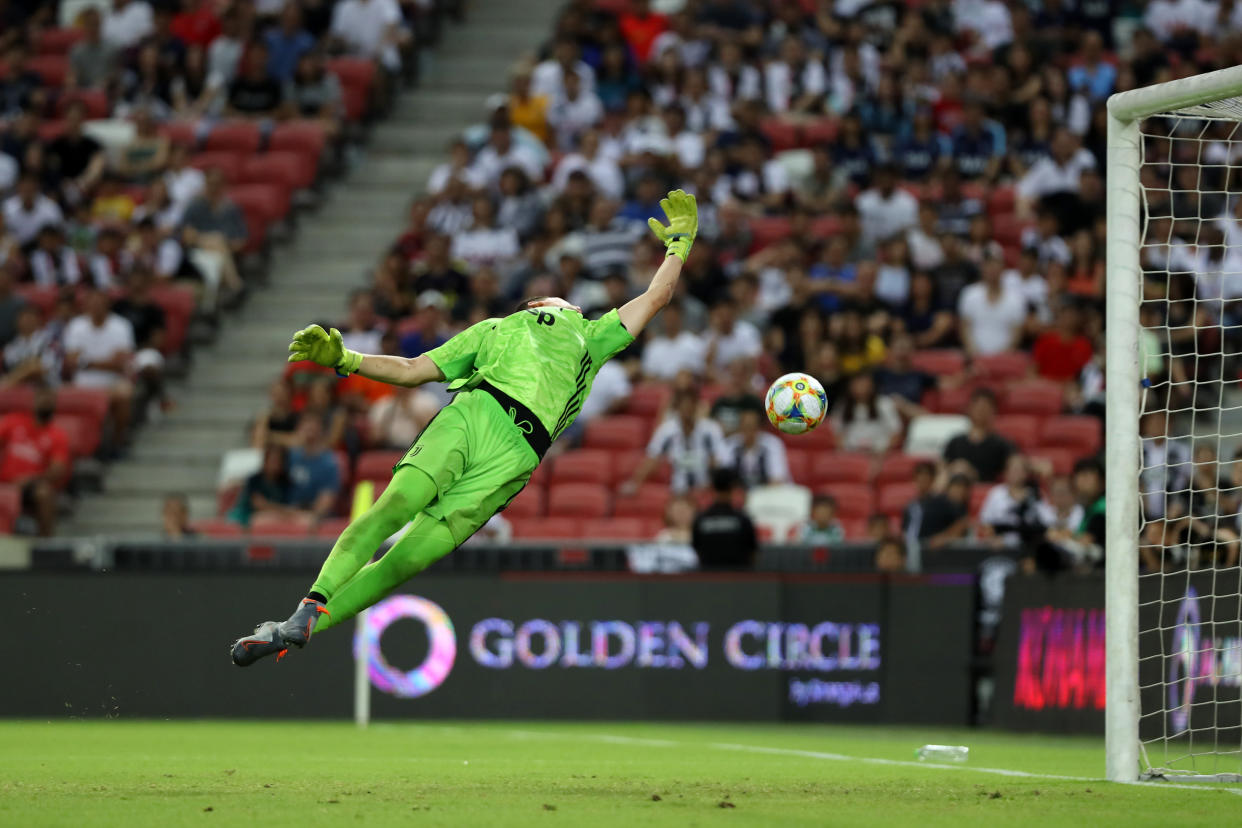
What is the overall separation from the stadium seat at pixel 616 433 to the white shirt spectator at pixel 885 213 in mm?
3651

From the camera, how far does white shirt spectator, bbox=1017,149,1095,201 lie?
20.7 metres

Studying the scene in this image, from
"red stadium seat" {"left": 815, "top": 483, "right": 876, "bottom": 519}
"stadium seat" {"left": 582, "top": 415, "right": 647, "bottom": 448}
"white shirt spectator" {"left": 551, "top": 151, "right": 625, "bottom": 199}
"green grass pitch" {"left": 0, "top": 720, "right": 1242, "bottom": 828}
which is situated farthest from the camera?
"white shirt spectator" {"left": 551, "top": 151, "right": 625, "bottom": 199}

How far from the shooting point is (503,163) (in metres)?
22.0

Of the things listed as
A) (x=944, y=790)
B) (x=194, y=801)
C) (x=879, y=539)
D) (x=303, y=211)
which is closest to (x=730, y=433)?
(x=879, y=539)

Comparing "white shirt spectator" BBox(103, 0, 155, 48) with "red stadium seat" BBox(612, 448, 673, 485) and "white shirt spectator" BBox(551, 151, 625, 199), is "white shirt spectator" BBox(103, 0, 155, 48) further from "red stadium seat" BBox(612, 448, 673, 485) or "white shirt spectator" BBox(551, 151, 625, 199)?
"red stadium seat" BBox(612, 448, 673, 485)

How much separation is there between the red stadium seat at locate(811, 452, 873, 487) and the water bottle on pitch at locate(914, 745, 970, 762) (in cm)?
613

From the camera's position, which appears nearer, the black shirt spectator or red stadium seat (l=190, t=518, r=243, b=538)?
the black shirt spectator

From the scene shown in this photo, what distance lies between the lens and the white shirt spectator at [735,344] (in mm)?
19391

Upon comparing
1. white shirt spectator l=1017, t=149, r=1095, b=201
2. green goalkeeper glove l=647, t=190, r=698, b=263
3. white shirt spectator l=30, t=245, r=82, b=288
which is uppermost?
white shirt spectator l=1017, t=149, r=1095, b=201

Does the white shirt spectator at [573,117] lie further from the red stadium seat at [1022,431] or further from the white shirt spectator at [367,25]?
the red stadium seat at [1022,431]

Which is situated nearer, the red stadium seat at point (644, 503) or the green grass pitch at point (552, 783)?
the green grass pitch at point (552, 783)

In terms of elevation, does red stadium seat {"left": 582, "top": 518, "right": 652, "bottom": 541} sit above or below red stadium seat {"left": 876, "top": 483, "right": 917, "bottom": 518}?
below

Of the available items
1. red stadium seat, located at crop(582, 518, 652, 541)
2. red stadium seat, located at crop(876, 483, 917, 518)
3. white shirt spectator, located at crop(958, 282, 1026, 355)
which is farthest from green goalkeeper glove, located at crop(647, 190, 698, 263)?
white shirt spectator, located at crop(958, 282, 1026, 355)

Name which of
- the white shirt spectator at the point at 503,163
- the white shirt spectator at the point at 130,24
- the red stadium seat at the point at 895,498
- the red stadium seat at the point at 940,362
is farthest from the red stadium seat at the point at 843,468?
the white shirt spectator at the point at 130,24
